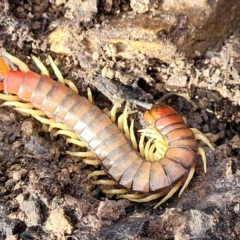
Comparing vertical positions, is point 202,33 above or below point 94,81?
above

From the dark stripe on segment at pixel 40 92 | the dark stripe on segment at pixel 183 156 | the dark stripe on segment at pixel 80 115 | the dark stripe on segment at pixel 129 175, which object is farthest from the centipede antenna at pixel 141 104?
the dark stripe on segment at pixel 40 92

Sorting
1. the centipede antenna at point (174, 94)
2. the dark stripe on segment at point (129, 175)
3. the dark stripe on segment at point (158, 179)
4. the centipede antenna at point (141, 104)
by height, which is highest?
the centipede antenna at point (174, 94)

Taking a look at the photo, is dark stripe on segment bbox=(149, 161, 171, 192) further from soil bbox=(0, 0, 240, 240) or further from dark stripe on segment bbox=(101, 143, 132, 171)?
dark stripe on segment bbox=(101, 143, 132, 171)

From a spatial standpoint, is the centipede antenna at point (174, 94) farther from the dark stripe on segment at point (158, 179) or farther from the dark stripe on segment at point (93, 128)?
the dark stripe on segment at point (158, 179)

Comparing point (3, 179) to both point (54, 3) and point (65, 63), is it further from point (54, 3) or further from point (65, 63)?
point (54, 3)

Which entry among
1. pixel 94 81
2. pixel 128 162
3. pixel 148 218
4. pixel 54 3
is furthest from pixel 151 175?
pixel 54 3

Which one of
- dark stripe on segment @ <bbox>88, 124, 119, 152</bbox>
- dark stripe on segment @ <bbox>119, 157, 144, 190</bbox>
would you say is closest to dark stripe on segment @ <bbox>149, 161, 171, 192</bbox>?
dark stripe on segment @ <bbox>119, 157, 144, 190</bbox>
